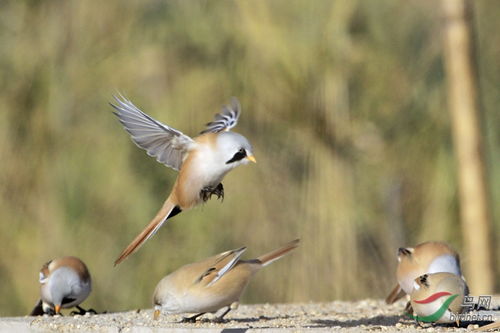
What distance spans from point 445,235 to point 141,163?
3.26 metres

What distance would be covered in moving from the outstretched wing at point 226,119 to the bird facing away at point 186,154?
0.38 m

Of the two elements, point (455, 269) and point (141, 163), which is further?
point (141, 163)

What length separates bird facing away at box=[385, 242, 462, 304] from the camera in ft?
19.5

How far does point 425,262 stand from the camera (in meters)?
6.00

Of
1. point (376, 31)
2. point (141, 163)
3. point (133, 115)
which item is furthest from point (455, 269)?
point (141, 163)

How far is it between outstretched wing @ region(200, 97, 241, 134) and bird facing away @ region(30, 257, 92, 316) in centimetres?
166

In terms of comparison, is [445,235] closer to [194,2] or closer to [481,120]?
[481,120]

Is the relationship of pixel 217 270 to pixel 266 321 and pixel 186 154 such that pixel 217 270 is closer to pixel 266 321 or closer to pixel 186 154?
pixel 266 321

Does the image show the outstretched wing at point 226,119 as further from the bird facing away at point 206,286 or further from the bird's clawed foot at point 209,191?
the bird facing away at point 206,286

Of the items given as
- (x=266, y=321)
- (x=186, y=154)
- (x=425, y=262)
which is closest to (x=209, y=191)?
(x=186, y=154)

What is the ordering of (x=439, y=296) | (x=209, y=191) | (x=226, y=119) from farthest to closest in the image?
(x=226, y=119)
(x=209, y=191)
(x=439, y=296)

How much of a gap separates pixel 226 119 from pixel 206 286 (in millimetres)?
1041

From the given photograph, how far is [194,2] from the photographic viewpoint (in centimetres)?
1005

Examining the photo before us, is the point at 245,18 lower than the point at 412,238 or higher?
higher
